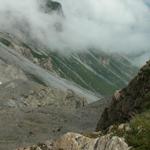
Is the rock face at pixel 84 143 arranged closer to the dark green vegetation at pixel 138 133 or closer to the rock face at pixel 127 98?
the dark green vegetation at pixel 138 133

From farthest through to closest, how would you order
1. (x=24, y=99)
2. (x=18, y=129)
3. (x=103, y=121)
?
(x=24, y=99), (x=18, y=129), (x=103, y=121)

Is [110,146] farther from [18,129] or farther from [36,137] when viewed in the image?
[18,129]

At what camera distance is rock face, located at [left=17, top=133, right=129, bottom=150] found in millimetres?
21941

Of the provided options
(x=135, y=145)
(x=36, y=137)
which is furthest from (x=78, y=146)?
(x=36, y=137)

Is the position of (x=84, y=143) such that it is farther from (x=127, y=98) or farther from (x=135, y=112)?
(x=127, y=98)

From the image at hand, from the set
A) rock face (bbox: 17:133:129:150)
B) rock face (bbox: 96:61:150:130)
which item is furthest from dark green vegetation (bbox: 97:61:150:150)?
rock face (bbox: 17:133:129:150)

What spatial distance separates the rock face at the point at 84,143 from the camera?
21941mm

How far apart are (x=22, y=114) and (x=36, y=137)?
2311 centimetres

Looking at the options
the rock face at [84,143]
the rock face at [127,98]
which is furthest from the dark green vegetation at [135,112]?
the rock face at [84,143]

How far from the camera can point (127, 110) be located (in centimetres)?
4688

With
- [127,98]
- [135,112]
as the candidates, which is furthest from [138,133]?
[127,98]

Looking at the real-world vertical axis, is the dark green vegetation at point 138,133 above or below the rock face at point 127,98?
below

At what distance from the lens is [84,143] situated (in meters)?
23.9

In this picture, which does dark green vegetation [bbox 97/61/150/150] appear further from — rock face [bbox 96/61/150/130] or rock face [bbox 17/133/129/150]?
rock face [bbox 17/133/129/150]
